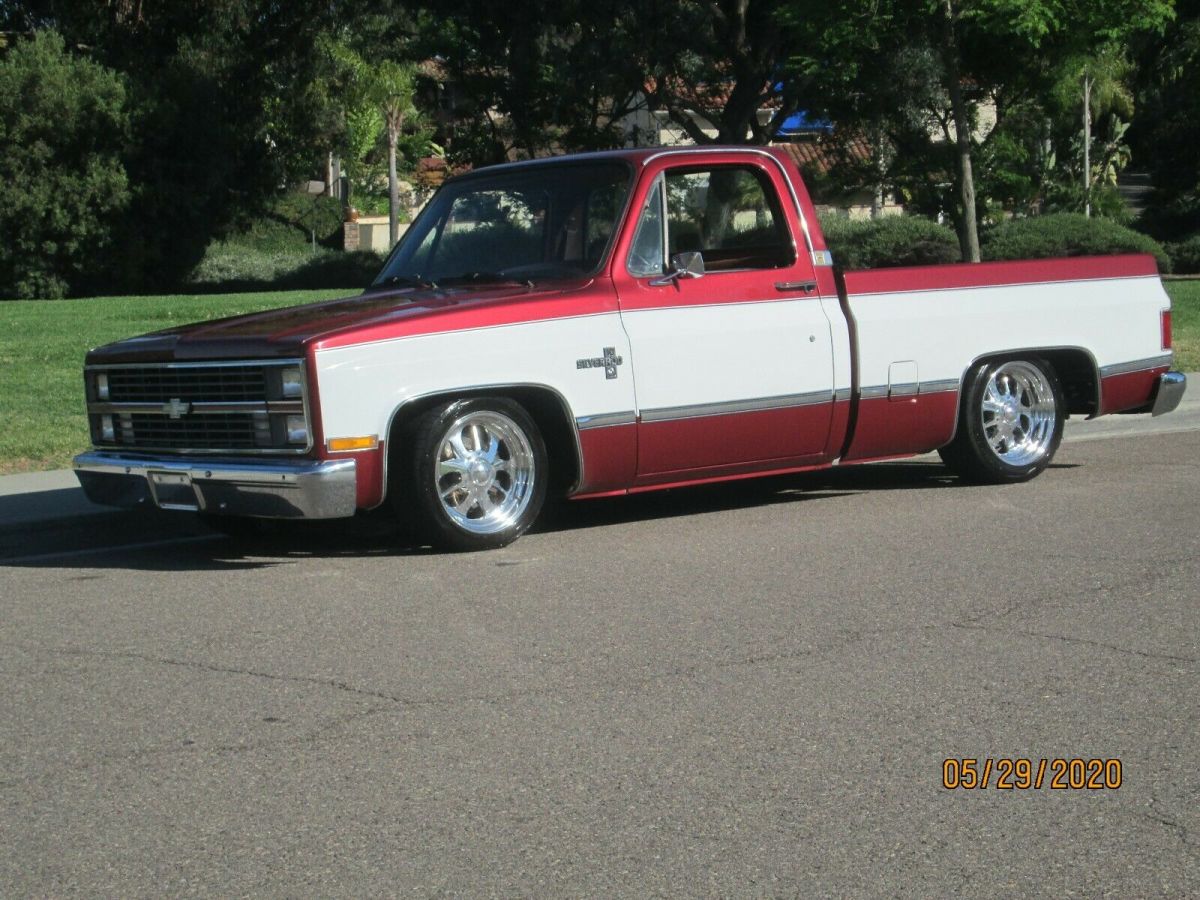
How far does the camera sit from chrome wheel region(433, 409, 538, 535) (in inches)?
314

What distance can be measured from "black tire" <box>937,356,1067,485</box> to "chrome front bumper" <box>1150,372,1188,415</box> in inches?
31.0

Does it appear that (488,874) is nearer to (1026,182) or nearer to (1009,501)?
(1009,501)

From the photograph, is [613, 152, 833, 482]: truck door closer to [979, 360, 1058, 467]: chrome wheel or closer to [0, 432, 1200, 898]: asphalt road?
[0, 432, 1200, 898]: asphalt road

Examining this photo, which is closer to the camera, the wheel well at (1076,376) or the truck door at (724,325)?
the truck door at (724,325)

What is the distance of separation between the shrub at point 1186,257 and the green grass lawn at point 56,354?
1961 cm

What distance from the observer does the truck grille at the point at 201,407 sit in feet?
24.9

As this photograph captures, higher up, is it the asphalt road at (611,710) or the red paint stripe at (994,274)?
the red paint stripe at (994,274)

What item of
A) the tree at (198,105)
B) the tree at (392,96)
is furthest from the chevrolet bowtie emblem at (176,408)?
the tree at (392,96)

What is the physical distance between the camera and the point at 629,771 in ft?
15.6

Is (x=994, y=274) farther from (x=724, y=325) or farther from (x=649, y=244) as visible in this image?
(x=649, y=244)

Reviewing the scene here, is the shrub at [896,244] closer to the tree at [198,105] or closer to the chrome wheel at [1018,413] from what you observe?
the tree at [198,105]

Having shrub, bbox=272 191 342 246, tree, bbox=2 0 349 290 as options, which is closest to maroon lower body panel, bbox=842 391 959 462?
tree, bbox=2 0 349 290
